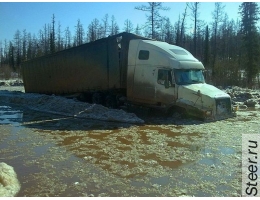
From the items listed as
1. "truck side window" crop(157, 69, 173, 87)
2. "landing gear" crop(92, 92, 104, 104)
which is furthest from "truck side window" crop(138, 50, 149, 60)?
"landing gear" crop(92, 92, 104, 104)

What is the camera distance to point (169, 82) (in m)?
13.3

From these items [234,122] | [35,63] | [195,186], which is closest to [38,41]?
[35,63]

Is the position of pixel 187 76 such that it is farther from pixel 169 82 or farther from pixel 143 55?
pixel 143 55

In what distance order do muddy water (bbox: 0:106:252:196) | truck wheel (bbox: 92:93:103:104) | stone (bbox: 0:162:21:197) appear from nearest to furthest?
stone (bbox: 0:162:21:197)
muddy water (bbox: 0:106:252:196)
truck wheel (bbox: 92:93:103:104)

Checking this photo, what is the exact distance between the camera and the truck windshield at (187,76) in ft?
43.5

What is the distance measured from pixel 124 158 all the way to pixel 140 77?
25.4ft

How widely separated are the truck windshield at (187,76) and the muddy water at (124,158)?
7.54 ft

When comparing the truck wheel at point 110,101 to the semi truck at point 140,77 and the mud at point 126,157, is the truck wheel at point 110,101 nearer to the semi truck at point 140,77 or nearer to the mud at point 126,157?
the semi truck at point 140,77

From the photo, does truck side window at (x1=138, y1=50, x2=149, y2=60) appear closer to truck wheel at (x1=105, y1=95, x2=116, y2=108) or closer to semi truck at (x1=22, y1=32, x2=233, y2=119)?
semi truck at (x1=22, y1=32, x2=233, y2=119)

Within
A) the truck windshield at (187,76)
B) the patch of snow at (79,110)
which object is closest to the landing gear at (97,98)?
the patch of snow at (79,110)

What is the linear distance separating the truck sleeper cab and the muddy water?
3.26 ft

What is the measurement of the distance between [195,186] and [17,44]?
89.6 meters

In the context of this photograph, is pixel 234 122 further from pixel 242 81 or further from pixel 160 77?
pixel 242 81

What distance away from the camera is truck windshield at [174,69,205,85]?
522 inches
